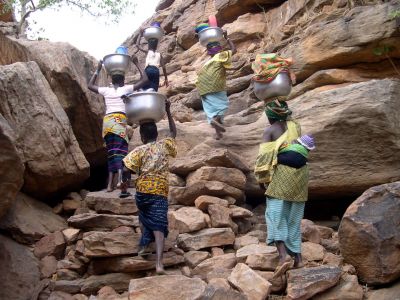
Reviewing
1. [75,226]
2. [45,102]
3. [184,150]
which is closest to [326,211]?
[184,150]

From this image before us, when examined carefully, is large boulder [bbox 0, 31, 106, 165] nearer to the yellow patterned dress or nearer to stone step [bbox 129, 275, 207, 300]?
the yellow patterned dress

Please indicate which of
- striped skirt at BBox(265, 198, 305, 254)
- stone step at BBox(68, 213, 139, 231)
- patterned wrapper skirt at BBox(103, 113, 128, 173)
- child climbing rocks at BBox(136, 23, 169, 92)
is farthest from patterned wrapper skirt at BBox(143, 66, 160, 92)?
striped skirt at BBox(265, 198, 305, 254)

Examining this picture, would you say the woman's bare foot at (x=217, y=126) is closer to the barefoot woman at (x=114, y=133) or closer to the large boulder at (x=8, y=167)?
the barefoot woman at (x=114, y=133)

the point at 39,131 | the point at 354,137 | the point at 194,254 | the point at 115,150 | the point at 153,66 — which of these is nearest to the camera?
the point at 194,254

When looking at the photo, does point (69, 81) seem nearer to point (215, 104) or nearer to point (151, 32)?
point (215, 104)

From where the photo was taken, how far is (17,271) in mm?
4719

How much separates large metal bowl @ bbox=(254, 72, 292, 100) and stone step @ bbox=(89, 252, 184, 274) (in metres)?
1.88

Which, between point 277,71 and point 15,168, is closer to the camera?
point 15,168

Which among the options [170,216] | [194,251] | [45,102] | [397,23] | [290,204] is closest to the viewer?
[290,204]

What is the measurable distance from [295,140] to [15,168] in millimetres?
2675

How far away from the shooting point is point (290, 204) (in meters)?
4.36

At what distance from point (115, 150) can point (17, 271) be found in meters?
1.89

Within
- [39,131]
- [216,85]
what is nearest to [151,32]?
[216,85]

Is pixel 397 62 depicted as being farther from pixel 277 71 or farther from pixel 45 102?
pixel 45 102
